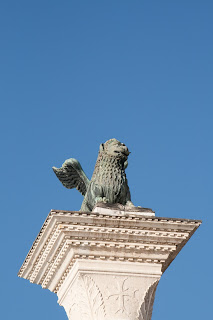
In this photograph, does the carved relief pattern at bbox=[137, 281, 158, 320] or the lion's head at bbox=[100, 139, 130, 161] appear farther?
the lion's head at bbox=[100, 139, 130, 161]

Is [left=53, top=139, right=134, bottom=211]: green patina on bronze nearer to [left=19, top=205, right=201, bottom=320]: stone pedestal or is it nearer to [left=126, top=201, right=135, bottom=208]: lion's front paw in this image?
[left=126, top=201, right=135, bottom=208]: lion's front paw

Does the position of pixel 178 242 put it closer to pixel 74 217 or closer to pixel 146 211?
pixel 146 211

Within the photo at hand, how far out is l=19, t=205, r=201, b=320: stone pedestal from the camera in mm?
16609

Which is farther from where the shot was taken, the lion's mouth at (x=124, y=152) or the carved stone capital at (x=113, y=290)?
the lion's mouth at (x=124, y=152)

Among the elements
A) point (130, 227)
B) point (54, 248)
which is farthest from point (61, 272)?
point (130, 227)

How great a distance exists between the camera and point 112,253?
16938mm

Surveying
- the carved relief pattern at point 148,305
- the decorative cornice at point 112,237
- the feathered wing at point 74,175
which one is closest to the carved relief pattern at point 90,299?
the decorative cornice at point 112,237

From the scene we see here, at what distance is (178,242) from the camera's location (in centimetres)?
1723

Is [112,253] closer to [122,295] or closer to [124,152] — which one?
[122,295]

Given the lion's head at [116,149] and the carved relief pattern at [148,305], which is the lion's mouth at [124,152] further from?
the carved relief pattern at [148,305]

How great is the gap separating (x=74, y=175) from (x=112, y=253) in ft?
10.8

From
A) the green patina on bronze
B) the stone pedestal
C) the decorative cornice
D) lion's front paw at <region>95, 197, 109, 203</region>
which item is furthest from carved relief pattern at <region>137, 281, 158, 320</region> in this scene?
lion's front paw at <region>95, 197, 109, 203</region>

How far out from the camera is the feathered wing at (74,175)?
19641 mm

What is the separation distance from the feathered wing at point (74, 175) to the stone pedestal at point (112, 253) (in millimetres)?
2598
